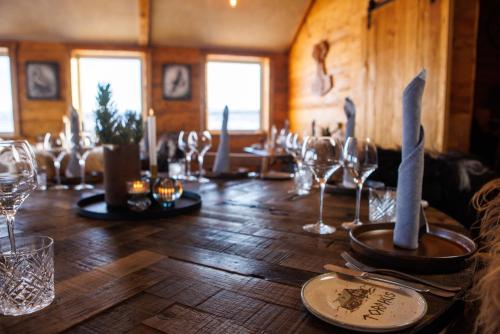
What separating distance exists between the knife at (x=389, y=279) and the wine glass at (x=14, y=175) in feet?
2.06

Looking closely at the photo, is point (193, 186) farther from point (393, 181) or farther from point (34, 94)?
point (34, 94)

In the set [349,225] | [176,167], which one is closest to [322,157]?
[349,225]

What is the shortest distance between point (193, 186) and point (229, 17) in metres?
4.78

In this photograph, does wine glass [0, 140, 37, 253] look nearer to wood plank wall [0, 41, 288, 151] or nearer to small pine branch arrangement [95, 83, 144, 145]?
small pine branch arrangement [95, 83, 144, 145]

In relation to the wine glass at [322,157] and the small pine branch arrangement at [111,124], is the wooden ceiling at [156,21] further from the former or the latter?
the wine glass at [322,157]

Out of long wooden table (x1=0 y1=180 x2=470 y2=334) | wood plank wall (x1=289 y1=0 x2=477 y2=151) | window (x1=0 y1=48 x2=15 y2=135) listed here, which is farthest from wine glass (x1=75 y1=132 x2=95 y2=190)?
window (x1=0 y1=48 x2=15 y2=135)

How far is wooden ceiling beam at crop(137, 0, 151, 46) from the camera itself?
215 inches

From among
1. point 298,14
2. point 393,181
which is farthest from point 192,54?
point 393,181

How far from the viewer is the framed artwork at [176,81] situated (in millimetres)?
6352

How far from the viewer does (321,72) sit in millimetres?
5566

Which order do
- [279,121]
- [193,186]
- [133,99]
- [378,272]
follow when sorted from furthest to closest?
[279,121] < [133,99] < [193,186] < [378,272]

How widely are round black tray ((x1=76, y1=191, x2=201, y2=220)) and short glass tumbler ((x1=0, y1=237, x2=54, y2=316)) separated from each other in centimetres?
51

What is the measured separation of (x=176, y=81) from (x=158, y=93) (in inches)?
14.2

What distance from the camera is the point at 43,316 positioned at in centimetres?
59
